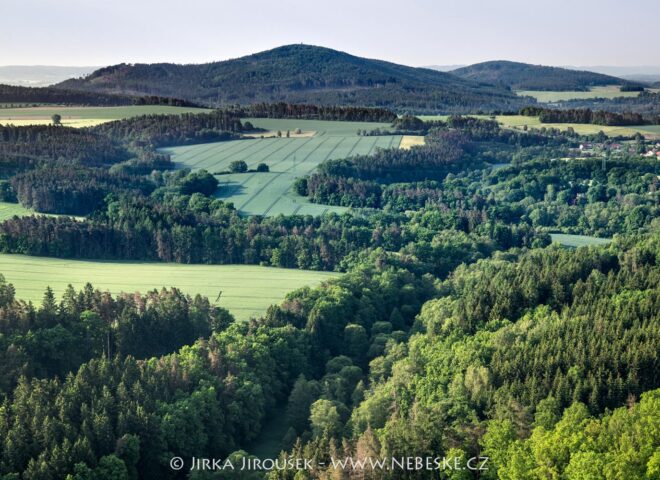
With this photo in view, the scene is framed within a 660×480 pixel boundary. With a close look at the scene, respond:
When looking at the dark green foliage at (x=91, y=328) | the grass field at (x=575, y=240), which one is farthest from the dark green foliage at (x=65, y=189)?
the grass field at (x=575, y=240)

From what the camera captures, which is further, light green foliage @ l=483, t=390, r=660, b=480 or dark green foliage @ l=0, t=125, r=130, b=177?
dark green foliage @ l=0, t=125, r=130, b=177

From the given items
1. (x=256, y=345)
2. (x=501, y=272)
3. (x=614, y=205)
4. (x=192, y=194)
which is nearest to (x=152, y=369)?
(x=256, y=345)

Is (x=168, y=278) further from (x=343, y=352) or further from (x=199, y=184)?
(x=199, y=184)

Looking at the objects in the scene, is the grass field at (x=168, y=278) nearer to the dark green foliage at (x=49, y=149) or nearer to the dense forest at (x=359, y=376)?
the dense forest at (x=359, y=376)

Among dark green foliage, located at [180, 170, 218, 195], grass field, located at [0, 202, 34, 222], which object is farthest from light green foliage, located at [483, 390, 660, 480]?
dark green foliage, located at [180, 170, 218, 195]

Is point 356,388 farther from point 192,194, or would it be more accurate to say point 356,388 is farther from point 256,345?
point 192,194

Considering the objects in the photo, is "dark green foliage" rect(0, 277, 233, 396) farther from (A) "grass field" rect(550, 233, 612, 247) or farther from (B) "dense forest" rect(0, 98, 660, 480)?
(A) "grass field" rect(550, 233, 612, 247)

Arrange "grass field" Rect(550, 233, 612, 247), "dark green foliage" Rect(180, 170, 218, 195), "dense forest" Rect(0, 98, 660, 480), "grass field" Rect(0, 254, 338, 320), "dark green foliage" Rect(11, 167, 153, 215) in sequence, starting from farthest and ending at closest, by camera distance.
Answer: "dark green foliage" Rect(180, 170, 218, 195) → "dark green foliage" Rect(11, 167, 153, 215) → "grass field" Rect(550, 233, 612, 247) → "grass field" Rect(0, 254, 338, 320) → "dense forest" Rect(0, 98, 660, 480)

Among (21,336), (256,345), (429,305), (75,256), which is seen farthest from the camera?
(75,256)
